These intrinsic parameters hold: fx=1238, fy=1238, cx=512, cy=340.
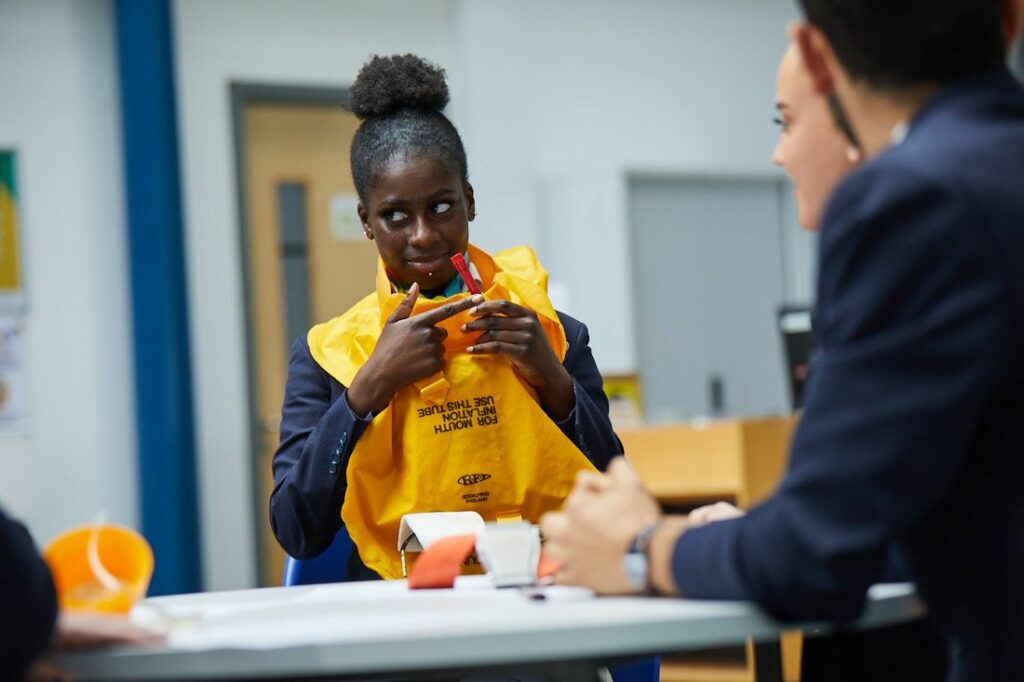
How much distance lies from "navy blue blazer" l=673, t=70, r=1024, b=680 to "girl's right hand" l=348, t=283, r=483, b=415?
0.83 m

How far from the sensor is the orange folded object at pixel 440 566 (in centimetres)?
127

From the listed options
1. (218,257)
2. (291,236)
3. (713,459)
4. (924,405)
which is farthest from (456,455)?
(291,236)

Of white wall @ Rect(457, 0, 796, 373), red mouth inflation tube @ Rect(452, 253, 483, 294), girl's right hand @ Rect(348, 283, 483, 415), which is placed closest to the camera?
girl's right hand @ Rect(348, 283, 483, 415)

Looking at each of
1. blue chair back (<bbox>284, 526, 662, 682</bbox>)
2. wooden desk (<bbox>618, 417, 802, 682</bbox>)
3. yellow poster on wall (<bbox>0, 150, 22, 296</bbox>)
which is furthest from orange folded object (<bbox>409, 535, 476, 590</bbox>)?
yellow poster on wall (<bbox>0, 150, 22, 296</bbox>)

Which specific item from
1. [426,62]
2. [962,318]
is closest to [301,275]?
[426,62]

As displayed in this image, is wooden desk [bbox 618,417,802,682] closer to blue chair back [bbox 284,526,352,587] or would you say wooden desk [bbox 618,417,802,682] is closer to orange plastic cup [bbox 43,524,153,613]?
blue chair back [bbox 284,526,352,587]

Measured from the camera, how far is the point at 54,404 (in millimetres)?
4895

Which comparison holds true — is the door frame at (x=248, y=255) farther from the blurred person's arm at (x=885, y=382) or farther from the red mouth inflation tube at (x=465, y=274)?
the blurred person's arm at (x=885, y=382)

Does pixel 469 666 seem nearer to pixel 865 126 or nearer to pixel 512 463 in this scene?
pixel 865 126

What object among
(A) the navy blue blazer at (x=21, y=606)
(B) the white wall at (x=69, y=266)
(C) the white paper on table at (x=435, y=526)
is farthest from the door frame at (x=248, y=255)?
(A) the navy blue blazer at (x=21, y=606)

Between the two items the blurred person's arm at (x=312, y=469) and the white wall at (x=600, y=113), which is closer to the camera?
the blurred person's arm at (x=312, y=469)

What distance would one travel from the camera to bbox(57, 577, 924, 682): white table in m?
0.87

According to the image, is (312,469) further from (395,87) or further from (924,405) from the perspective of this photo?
(924,405)

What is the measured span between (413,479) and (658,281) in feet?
15.2
